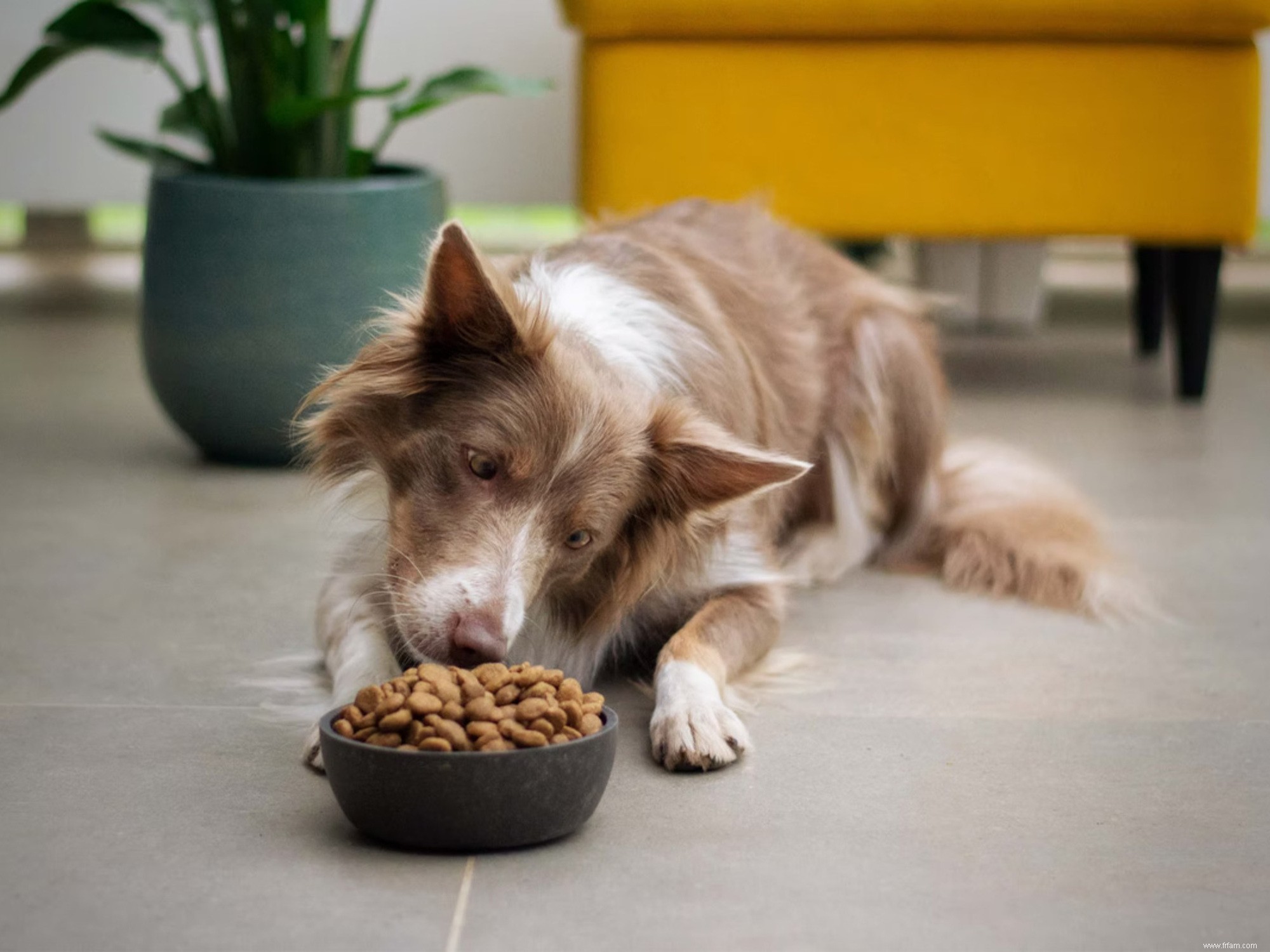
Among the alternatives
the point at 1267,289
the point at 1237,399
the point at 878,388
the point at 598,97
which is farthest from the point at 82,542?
the point at 1267,289

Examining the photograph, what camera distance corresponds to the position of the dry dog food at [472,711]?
171 cm

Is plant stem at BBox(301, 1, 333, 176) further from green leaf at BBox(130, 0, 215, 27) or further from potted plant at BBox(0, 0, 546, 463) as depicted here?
green leaf at BBox(130, 0, 215, 27)

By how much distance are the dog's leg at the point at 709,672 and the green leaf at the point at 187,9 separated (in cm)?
199

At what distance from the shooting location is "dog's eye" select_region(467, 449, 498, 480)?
2.12m

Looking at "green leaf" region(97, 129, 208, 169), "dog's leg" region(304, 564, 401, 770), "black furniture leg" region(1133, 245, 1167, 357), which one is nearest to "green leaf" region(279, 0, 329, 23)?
"green leaf" region(97, 129, 208, 169)

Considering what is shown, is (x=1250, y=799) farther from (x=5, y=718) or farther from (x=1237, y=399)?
(x=1237, y=399)

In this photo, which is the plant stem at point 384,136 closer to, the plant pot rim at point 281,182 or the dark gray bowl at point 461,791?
the plant pot rim at point 281,182

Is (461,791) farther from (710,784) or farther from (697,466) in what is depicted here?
(697,466)

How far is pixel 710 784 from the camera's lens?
6.63 ft

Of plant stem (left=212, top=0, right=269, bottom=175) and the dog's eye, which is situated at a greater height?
plant stem (left=212, top=0, right=269, bottom=175)

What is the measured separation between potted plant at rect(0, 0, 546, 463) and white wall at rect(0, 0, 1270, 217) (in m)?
1.87

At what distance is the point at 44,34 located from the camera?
140 inches

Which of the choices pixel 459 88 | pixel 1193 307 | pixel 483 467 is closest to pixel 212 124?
pixel 459 88

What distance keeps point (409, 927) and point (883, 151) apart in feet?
11.2
